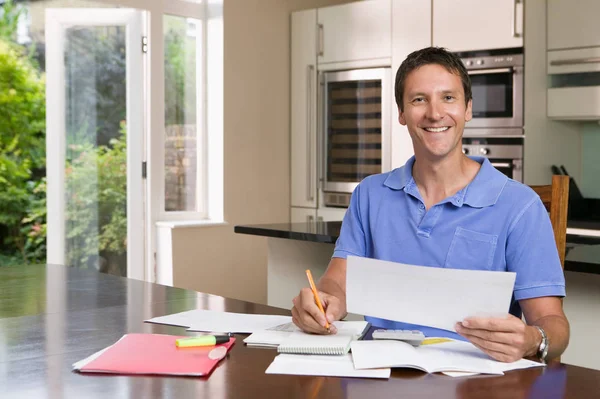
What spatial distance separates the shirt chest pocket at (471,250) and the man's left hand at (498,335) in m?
0.43

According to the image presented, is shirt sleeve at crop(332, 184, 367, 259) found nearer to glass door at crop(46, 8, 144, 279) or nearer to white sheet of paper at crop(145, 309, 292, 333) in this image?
white sheet of paper at crop(145, 309, 292, 333)

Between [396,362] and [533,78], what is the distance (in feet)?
11.3

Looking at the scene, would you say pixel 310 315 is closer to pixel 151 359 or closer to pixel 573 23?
pixel 151 359

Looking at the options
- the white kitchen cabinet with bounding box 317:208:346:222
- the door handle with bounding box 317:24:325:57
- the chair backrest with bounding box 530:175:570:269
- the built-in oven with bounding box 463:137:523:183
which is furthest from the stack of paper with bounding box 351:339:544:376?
the door handle with bounding box 317:24:325:57

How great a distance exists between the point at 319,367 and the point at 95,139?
3845 mm

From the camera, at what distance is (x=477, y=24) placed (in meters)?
4.57

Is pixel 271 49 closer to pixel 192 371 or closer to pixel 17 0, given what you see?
pixel 17 0

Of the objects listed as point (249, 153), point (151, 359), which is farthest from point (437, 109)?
point (249, 153)

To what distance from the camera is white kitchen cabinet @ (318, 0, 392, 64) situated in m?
5.07

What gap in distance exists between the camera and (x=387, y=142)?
506cm

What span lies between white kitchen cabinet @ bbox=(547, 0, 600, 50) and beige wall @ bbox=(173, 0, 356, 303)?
6.01 feet

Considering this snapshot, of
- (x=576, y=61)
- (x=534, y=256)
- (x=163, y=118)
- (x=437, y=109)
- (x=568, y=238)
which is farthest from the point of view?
(x=163, y=118)

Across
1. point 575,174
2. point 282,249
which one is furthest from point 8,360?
point 575,174

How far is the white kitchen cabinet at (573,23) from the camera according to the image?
4.31 m
